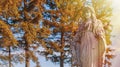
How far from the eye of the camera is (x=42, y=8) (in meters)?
28.5

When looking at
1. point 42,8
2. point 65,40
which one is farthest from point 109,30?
point 42,8

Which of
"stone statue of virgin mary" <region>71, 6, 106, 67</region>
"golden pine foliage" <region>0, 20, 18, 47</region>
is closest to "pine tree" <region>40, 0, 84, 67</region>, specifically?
"golden pine foliage" <region>0, 20, 18, 47</region>

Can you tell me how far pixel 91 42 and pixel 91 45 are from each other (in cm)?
8

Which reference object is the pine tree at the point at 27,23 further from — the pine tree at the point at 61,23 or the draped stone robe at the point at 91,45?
the draped stone robe at the point at 91,45

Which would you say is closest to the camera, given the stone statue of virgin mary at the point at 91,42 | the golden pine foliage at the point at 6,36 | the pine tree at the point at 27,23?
the stone statue of virgin mary at the point at 91,42

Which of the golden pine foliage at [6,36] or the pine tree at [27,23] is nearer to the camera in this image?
the golden pine foliage at [6,36]

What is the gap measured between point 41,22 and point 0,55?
4.40m

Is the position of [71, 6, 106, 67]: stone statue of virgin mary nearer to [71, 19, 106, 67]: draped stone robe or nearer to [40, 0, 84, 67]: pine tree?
[71, 19, 106, 67]: draped stone robe

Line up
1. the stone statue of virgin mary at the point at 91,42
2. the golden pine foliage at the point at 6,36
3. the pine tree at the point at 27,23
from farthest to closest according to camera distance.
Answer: the pine tree at the point at 27,23 → the golden pine foliage at the point at 6,36 → the stone statue of virgin mary at the point at 91,42

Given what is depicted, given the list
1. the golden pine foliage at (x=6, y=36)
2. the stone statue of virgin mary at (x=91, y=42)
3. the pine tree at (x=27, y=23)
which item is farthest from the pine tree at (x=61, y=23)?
the stone statue of virgin mary at (x=91, y=42)

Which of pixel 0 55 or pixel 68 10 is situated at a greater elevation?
pixel 68 10

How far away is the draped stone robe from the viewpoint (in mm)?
9758

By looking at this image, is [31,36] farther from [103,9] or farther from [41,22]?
[103,9]

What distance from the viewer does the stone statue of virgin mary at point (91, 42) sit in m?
9.75
